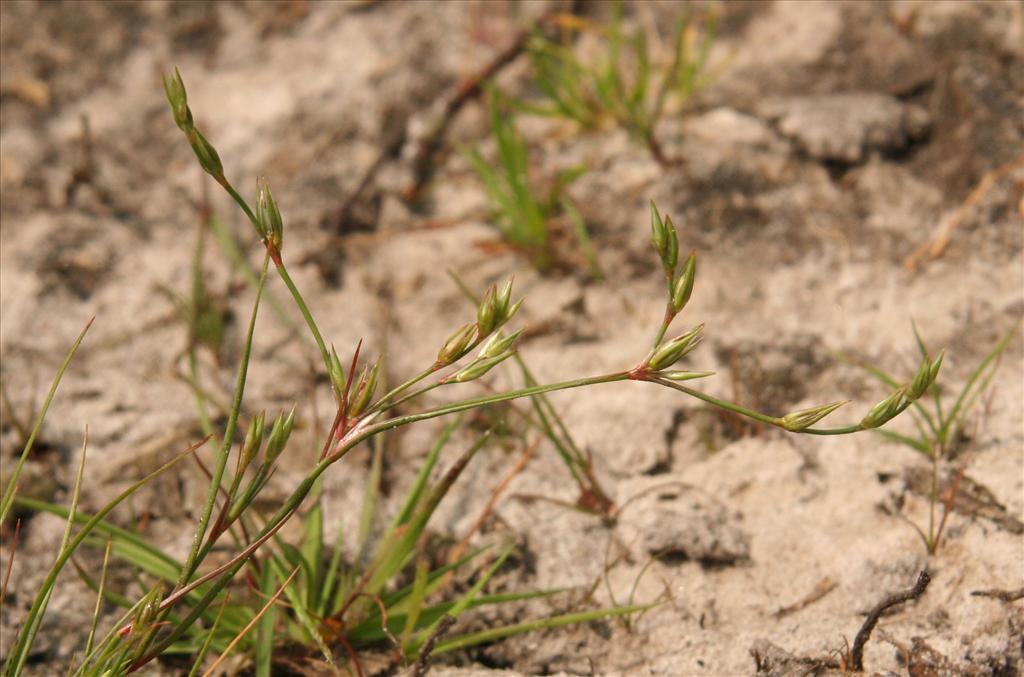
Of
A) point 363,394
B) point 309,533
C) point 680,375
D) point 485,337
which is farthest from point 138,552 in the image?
point 680,375

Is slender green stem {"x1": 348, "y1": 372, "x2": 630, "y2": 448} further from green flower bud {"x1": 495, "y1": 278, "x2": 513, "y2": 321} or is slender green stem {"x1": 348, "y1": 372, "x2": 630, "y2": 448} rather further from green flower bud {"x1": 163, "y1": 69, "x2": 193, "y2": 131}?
green flower bud {"x1": 163, "y1": 69, "x2": 193, "y2": 131}

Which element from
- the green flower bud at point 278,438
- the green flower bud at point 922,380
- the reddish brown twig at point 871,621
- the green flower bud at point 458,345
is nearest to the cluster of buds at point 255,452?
the green flower bud at point 278,438

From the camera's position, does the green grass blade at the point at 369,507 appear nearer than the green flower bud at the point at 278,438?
No

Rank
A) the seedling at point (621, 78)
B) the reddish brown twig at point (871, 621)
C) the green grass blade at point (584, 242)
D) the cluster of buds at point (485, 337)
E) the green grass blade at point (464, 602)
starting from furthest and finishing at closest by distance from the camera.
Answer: the seedling at point (621, 78) < the green grass blade at point (584, 242) < the green grass blade at point (464, 602) < the reddish brown twig at point (871, 621) < the cluster of buds at point (485, 337)

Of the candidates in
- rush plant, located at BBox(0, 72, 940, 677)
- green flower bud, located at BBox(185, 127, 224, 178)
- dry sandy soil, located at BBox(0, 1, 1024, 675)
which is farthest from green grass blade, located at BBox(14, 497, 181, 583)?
green flower bud, located at BBox(185, 127, 224, 178)

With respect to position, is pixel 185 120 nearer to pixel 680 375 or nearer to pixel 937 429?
pixel 680 375

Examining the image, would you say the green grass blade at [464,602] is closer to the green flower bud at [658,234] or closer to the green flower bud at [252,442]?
the green flower bud at [252,442]

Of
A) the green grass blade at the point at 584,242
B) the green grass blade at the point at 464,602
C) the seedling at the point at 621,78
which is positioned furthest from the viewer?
the seedling at the point at 621,78
